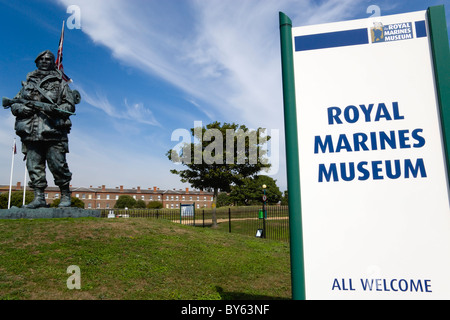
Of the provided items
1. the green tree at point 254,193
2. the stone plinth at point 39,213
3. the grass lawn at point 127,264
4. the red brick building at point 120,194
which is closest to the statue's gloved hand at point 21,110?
the stone plinth at point 39,213

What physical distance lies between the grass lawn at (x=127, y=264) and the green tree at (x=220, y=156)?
14.9 meters

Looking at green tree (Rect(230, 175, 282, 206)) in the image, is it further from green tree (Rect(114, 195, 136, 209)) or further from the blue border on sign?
the blue border on sign

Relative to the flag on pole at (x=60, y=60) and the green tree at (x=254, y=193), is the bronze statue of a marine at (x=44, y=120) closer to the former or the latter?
the flag on pole at (x=60, y=60)

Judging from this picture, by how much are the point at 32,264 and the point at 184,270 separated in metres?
3.35

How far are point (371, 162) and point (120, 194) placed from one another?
3840 inches

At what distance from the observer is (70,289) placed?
552 cm

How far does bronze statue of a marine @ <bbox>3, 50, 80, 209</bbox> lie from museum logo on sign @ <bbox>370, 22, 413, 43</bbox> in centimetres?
1079

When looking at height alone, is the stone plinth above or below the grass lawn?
above

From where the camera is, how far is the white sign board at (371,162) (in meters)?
2.17

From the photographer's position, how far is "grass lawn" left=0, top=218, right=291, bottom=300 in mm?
5660

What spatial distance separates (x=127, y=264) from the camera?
6957mm

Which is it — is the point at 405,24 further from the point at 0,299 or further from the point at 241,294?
the point at 0,299

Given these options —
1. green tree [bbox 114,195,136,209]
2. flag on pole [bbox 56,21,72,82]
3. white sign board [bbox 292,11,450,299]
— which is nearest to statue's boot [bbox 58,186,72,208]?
flag on pole [bbox 56,21,72,82]

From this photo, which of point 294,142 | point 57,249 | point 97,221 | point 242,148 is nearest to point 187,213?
point 242,148
